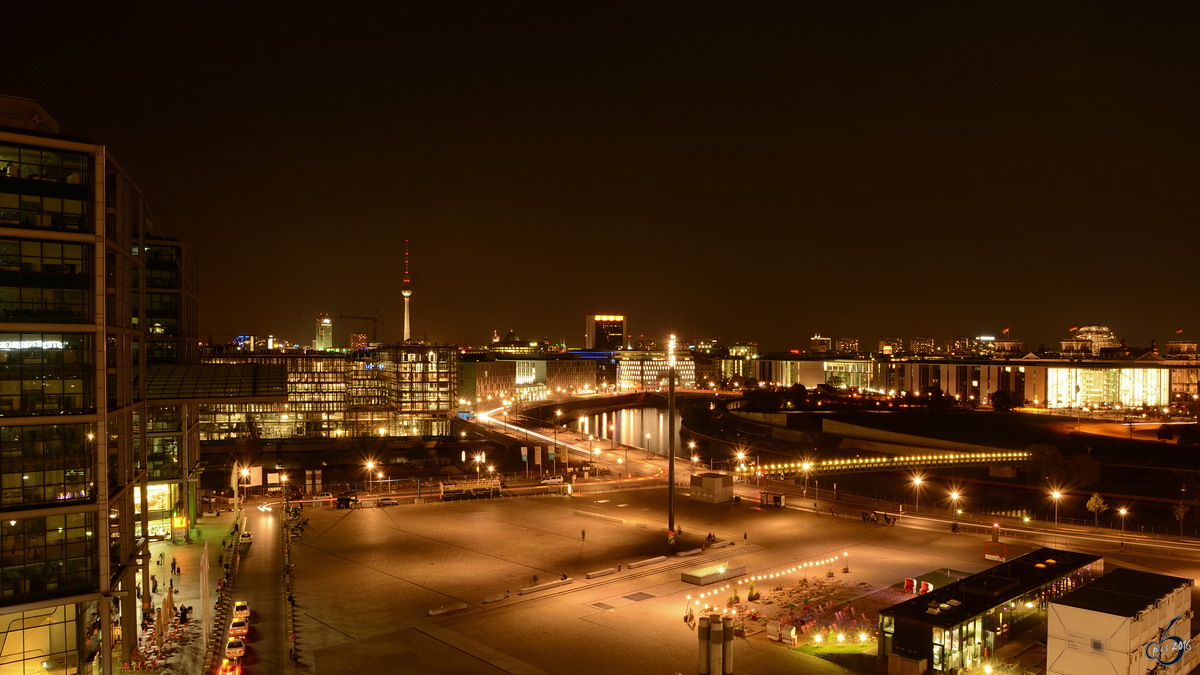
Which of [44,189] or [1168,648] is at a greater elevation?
[44,189]

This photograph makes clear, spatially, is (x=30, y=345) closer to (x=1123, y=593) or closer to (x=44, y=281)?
(x=44, y=281)

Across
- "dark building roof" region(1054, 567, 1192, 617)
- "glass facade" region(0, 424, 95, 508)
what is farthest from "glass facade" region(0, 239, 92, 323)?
"dark building roof" region(1054, 567, 1192, 617)

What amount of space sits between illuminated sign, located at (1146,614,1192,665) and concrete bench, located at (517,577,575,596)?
16.4m

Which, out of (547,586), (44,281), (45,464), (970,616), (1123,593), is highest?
(44,281)

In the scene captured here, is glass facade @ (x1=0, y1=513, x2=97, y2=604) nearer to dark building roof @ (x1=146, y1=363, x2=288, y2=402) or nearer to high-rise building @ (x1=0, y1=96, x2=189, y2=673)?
high-rise building @ (x1=0, y1=96, x2=189, y2=673)

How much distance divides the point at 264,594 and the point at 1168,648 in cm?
2474

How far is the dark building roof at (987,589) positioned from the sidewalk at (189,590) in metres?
17.7

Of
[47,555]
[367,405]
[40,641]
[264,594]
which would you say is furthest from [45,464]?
[367,405]

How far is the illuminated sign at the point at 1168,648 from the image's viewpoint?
1675 centimetres

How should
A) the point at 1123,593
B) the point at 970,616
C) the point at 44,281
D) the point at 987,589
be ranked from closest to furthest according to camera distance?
the point at 1123,593
the point at 44,281
the point at 970,616
the point at 987,589

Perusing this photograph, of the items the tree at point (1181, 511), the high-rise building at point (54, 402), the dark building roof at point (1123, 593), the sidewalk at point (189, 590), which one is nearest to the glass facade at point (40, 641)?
the high-rise building at point (54, 402)

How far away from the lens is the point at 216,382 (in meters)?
28.8

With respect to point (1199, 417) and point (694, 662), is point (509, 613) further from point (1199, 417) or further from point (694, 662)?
point (1199, 417)

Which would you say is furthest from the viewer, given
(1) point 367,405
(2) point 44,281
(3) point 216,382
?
(1) point 367,405
